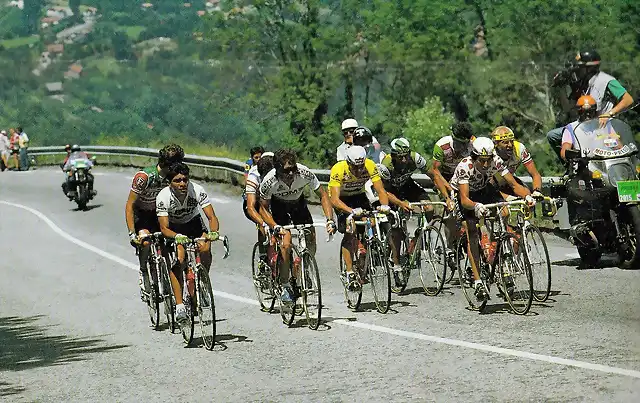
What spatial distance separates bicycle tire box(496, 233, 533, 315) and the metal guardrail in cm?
345

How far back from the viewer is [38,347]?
45.9ft

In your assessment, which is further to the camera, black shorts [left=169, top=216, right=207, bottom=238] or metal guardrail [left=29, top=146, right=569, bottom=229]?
metal guardrail [left=29, top=146, right=569, bottom=229]

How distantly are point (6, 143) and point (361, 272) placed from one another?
3973cm

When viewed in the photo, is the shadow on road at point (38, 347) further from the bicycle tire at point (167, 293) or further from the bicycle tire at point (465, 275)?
the bicycle tire at point (465, 275)

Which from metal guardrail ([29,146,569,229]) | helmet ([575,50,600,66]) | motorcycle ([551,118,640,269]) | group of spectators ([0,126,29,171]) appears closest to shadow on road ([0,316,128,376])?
motorcycle ([551,118,640,269])

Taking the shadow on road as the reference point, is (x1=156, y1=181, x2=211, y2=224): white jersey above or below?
above

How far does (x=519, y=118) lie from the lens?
76688 mm

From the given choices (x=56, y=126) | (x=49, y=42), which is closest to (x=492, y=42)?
(x=56, y=126)

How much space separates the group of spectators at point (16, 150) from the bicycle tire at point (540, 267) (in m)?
40.0

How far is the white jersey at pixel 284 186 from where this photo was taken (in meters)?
13.8

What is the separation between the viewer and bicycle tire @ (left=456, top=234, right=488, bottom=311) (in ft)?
44.9

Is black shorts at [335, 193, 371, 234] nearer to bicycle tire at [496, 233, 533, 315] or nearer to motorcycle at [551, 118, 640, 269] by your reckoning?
bicycle tire at [496, 233, 533, 315]

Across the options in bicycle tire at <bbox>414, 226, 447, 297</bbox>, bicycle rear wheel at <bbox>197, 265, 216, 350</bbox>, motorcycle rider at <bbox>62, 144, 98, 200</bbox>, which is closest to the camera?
bicycle rear wheel at <bbox>197, 265, 216, 350</bbox>

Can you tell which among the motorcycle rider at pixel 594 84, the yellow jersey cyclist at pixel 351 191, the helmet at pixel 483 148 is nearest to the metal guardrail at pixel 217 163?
the motorcycle rider at pixel 594 84
